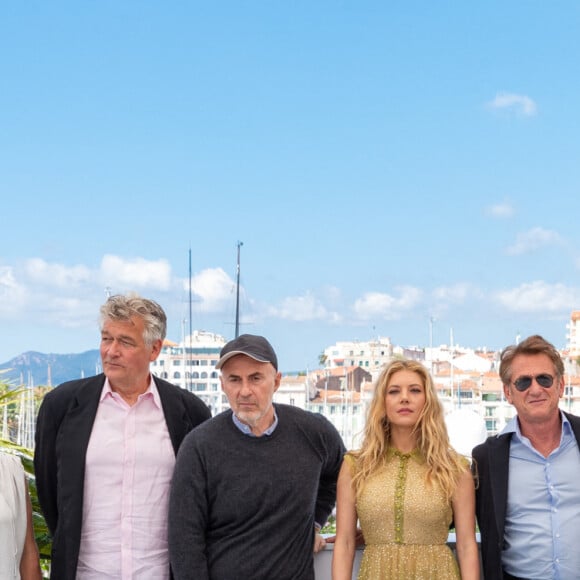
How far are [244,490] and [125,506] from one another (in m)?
0.46

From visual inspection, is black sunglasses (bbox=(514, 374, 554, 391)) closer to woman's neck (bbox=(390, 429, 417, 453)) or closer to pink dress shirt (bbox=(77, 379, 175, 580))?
woman's neck (bbox=(390, 429, 417, 453))

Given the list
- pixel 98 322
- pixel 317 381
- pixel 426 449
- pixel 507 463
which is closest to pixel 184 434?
pixel 98 322

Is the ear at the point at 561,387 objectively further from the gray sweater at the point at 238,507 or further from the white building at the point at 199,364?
the white building at the point at 199,364

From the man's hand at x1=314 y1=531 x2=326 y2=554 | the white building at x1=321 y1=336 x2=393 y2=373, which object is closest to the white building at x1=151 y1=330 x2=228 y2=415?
the white building at x1=321 y1=336 x2=393 y2=373

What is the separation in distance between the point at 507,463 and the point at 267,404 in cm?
96

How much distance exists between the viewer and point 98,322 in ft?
12.0

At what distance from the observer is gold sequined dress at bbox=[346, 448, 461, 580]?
3514mm

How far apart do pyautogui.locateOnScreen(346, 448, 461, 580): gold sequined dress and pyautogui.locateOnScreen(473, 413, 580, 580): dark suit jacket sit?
145mm

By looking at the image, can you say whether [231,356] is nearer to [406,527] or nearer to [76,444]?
[76,444]

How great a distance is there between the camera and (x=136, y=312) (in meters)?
3.62

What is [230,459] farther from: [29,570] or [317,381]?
[317,381]

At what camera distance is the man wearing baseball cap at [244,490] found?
11.2 ft

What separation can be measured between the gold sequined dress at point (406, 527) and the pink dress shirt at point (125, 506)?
763 mm

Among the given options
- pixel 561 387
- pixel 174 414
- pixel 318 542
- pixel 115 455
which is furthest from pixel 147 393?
pixel 561 387
